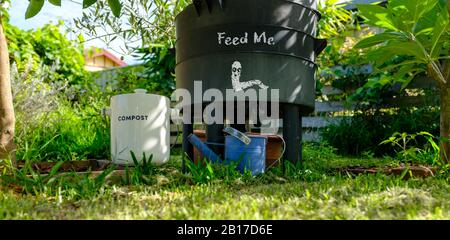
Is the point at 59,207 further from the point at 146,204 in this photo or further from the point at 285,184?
the point at 285,184

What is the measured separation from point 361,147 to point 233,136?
2176 mm

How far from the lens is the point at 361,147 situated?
3715 mm

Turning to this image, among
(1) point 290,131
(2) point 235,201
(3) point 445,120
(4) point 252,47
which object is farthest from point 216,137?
(3) point 445,120

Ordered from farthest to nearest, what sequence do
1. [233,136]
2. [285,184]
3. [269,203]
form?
[233,136] → [285,184] → [269,203]

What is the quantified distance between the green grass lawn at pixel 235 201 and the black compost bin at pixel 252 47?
521 mm

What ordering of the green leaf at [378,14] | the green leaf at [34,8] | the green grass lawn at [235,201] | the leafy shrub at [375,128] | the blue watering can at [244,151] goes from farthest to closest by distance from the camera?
the leafy shrub at [375,128] < the blue watering can at [244,151] < the green leaf at [378,14] < the green leaf at [34,8] < the green grass lawn at [235,201]

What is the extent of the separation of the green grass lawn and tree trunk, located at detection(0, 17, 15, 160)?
213 millimetres

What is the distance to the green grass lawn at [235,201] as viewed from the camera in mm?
1079

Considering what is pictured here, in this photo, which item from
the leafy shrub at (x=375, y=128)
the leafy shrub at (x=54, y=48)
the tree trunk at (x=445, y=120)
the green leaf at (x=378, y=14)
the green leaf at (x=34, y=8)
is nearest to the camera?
the green leaf at (x=34, y=8)

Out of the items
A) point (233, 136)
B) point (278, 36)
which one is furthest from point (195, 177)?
point (278, 36)

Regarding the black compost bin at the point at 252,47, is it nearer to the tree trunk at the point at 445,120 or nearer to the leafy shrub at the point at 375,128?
the tree trunk at the point at 445,120

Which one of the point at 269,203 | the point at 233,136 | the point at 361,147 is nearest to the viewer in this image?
the point at 269,203

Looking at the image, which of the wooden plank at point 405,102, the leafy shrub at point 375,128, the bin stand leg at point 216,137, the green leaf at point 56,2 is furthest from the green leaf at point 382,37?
the wooden plank at point 405,102

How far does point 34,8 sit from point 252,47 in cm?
96
